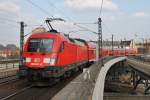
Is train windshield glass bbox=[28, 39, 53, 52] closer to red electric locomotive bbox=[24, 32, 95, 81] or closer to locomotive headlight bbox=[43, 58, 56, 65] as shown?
red electric locomotive bbox=[24, 32, 95, 81]

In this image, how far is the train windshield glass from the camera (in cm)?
2147

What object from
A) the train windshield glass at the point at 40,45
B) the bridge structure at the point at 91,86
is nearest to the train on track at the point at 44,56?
the train windshield glass at the point at 40,45

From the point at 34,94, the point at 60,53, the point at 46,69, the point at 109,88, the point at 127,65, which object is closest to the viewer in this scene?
the point at 34,94

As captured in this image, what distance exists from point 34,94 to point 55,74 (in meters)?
3.68

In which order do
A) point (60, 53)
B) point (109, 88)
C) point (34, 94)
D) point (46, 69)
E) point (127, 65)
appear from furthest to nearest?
point (127, 65) < point (109, 88) < point (60, 53) < point (46, 69) < point (34, 94)

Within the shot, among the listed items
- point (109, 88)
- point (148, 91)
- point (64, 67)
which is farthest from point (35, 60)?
point (148, 91)

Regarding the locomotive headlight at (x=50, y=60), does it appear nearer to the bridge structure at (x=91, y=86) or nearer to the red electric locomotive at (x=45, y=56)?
the red electric locomotive at (x=45, y=56)

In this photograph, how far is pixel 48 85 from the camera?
21203 millimetres

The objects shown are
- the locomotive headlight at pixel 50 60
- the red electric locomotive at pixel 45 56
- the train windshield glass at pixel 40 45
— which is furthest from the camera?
the train windshield glass at pixel 40 45

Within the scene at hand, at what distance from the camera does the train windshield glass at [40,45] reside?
21.5 meters

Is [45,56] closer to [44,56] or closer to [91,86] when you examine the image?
[44,56]

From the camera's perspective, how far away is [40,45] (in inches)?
854

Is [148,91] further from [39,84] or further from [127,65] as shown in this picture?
[39,84]

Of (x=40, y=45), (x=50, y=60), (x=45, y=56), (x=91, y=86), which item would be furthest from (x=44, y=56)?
(x=91, y=86)
